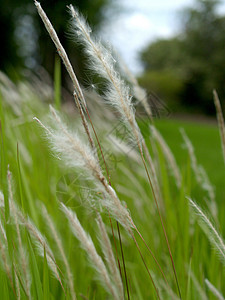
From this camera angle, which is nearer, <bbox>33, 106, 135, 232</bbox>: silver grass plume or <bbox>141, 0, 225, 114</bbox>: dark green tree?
<bbox>33, 106, 135, 232</bbox>: silver grass plume

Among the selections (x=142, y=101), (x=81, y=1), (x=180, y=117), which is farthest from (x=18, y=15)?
(x=142, y=101)

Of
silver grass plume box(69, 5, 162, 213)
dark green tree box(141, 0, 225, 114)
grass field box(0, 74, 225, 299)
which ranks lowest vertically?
grass field box(0, 74, 225, 299)

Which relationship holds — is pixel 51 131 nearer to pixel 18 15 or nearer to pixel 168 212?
pixel 168 212

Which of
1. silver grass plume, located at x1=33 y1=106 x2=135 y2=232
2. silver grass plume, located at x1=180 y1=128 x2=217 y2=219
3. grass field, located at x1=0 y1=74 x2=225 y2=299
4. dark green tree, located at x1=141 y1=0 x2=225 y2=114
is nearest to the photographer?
silver grass plume, located at x1=33 y1=106 x2=135 y2=232

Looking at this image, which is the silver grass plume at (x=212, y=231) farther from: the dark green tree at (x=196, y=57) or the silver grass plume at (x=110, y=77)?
the dark green tree at (x=196, y=57)

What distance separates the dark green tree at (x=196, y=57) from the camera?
1391 centimetres

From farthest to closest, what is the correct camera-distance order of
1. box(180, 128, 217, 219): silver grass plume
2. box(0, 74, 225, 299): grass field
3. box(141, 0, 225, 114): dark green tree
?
box(141, 0, 225, 114): dark green tree → box(180, 128, 217, 219): silver grass plume → box(0, 74, 225, 299): grass field

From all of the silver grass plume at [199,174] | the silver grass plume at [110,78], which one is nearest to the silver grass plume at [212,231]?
the silver grass plume at [110,78]

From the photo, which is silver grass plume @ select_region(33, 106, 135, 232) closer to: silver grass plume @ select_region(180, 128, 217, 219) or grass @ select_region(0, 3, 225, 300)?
grass @ select_region(0, 3, 225, 300)

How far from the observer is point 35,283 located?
443mm

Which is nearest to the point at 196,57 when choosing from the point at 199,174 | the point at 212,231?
the point at 199,174

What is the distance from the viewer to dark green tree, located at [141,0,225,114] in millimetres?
13906

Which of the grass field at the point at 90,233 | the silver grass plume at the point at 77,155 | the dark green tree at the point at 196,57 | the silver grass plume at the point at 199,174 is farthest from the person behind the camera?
the dark green tree at the point at 196,57

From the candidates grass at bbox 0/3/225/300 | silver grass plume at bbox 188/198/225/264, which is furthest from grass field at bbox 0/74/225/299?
silver grass plume at bbox 188/198/225/264
